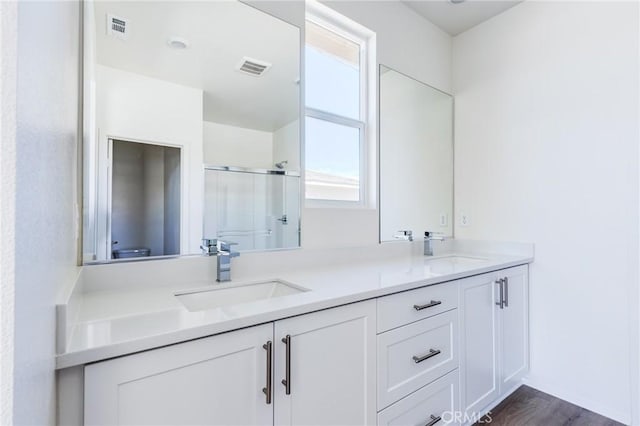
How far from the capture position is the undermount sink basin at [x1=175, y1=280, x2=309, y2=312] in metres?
1.23

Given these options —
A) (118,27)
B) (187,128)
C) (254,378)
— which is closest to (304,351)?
(254,378)

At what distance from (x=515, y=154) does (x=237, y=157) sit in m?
1.87

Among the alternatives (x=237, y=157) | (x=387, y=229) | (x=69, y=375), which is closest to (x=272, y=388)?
(x=69, y=375)

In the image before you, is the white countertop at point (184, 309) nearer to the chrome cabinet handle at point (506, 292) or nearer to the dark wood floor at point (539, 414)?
the chrome cabinet handle at point (506, 292)

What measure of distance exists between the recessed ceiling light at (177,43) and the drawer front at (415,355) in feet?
4.77

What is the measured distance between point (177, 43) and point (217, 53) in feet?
0.58

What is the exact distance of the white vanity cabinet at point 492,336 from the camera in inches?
64.1

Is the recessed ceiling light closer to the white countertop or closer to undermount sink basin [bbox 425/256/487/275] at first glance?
the white countertop

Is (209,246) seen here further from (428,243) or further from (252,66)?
(428,243)

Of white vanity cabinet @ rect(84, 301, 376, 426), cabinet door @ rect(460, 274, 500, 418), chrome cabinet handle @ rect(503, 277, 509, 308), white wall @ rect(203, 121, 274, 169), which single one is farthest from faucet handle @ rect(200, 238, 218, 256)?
chrome cabinet handle @ rect(503, 277, 509, 308)

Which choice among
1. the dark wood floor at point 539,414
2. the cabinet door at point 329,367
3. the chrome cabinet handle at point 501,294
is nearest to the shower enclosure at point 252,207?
the cabinet door at point 329,367

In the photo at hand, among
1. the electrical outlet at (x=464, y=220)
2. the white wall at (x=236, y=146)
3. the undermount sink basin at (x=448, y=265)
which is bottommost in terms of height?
the undermount sink basin at (x=448, y=265)

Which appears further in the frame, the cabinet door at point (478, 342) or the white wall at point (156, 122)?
the cabinet door at point (478, 342)

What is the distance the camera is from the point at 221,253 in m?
1.37
